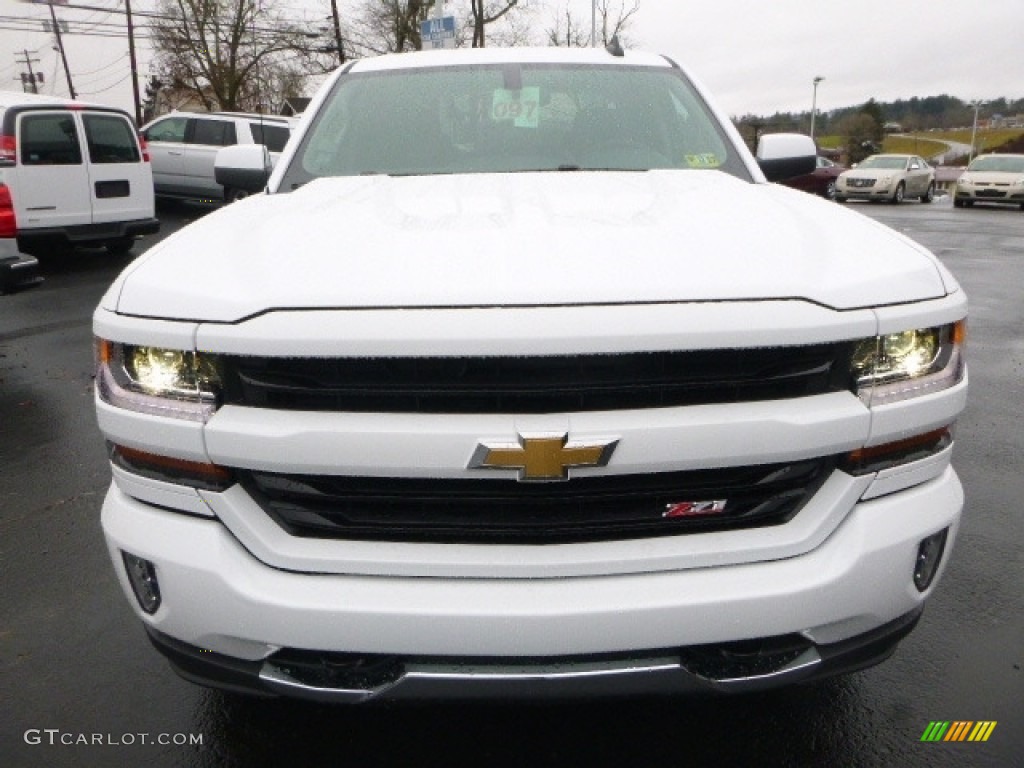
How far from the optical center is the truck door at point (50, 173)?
922 cm

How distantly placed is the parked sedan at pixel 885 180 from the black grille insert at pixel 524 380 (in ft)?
85.3

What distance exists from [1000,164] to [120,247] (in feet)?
76.3

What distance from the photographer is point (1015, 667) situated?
8.10 feet

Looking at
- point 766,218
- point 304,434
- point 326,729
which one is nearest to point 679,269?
point 766,218

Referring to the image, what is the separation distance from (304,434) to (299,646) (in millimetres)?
404

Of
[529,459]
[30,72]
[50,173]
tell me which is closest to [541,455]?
[529,459]

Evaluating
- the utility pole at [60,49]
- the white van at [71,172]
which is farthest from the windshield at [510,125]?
the utility pole at [60,49]

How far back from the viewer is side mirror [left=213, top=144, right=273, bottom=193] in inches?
137

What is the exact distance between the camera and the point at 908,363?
1.79 m

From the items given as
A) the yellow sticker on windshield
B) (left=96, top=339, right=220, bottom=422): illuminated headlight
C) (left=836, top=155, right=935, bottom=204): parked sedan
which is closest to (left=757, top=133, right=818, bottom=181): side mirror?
the yellow sticker on windshield

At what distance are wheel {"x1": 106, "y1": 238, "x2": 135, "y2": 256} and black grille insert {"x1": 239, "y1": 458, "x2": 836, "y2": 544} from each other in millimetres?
10719

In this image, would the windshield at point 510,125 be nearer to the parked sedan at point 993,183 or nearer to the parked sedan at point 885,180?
the parked sedan at point 993,183

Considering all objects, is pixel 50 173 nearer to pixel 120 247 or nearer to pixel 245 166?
pixel 120 247

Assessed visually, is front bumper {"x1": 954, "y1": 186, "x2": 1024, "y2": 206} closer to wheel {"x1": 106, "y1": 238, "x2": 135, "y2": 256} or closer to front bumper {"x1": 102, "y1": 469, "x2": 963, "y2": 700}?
wheel {"x1": 106, "y1": 238, "x2": 135, "y2": 256}
